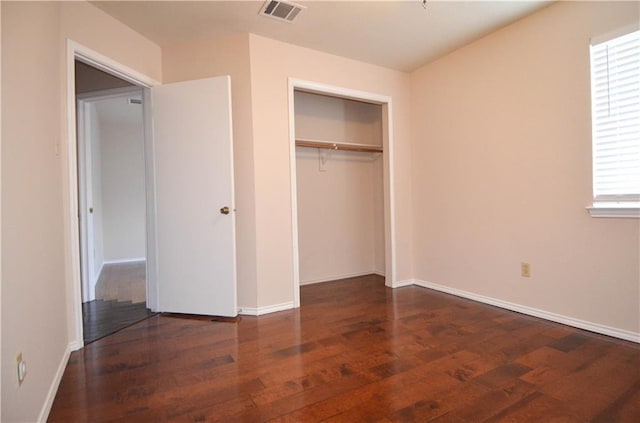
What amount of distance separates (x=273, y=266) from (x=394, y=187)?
5.29ft

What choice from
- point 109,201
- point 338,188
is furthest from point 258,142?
point 109,201

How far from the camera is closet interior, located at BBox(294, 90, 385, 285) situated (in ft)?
12.8

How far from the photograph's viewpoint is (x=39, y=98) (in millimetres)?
1701

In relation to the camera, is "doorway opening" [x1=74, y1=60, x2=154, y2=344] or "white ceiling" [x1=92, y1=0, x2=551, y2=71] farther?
"doorway opening" [x1=74, y1=60, x2=154, y2=344]

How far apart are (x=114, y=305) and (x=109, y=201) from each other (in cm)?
350

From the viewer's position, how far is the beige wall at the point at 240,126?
2.91 meters

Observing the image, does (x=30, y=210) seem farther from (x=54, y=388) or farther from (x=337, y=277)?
(x=337, y=277)

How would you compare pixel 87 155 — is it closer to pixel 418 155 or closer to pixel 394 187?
pixel 394 187

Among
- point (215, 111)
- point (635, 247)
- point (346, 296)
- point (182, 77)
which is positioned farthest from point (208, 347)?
point (635, 247)

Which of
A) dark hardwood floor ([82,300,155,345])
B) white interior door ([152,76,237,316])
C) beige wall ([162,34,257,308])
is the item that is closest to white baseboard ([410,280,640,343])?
beige wall ([162,34,257,308])

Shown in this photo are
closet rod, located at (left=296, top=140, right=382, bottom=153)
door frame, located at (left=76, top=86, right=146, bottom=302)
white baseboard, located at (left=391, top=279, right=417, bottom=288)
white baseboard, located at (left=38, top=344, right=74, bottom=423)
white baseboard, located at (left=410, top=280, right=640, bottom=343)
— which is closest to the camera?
white baseboard, located at (left=38, top=344, right=74, bottom=423)

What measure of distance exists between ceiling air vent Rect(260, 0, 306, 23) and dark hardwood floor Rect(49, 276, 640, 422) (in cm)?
240

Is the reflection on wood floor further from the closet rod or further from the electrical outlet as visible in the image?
the closet rod

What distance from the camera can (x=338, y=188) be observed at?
412 cm
